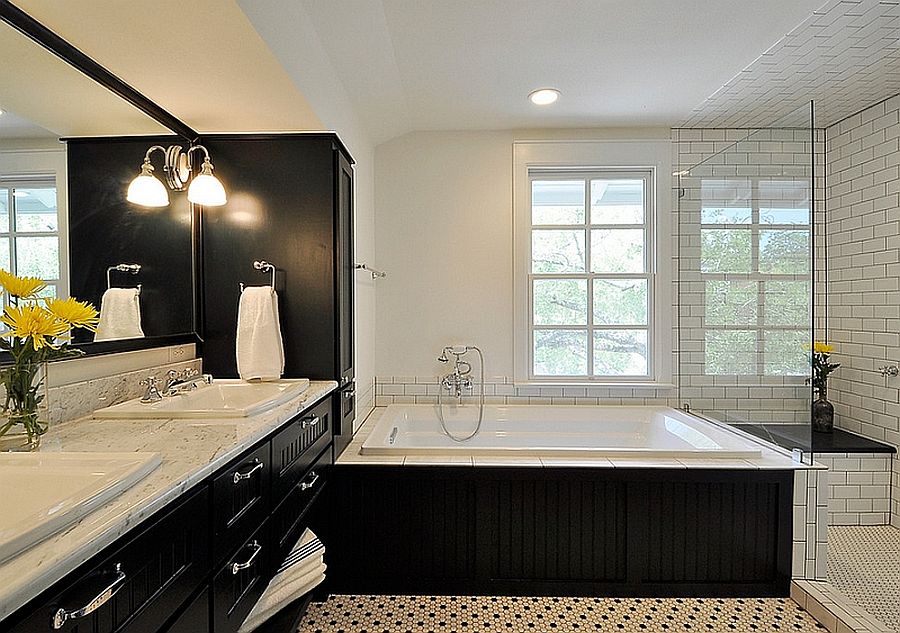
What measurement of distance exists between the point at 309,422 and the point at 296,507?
306 mm

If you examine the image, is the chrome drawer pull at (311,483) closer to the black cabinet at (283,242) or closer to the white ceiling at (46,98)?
the black cabinet at (283,242)

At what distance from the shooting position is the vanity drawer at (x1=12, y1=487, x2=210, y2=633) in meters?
0.82

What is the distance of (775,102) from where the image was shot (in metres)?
3.16

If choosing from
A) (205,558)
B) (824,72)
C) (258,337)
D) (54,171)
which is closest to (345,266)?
(258,337)

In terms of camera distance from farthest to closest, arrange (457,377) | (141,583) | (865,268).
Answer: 1. (457,377)
2. (865,268)
3. (141,583)

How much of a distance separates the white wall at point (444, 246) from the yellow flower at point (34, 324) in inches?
98.5

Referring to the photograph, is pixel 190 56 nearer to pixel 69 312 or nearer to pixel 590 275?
pixel 69 312

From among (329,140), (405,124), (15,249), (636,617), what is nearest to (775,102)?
(405,124)

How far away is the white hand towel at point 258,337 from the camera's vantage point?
2369 mm

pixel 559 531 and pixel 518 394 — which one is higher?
pixel 518 394

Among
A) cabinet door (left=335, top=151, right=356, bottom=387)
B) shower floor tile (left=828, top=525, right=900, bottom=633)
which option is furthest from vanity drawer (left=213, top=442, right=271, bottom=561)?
shower floor tile (left=828, top=525, right=900, bottom=633)

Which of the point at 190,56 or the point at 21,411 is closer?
the point at 21,411

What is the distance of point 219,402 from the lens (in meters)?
2.19

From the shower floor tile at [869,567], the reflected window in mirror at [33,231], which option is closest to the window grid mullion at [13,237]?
the reflected window in mirror at [33,231]
